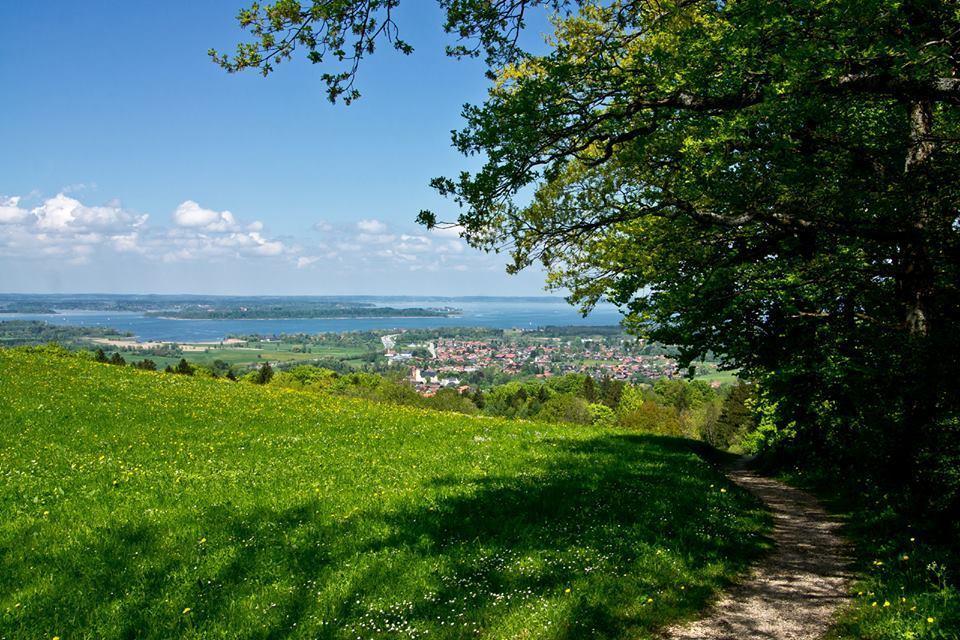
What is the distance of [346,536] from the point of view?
902 centimetres

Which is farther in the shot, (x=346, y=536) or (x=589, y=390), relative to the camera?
(x=589, y=390)

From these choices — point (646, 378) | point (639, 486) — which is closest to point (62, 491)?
point (639, 486)

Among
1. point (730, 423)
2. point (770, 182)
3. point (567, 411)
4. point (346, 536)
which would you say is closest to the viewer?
point (346, 536)

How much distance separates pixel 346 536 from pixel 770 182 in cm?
1193

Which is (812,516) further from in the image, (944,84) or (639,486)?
(944,84)

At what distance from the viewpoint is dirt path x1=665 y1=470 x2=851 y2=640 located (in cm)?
696

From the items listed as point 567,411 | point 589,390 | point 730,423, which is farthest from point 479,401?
point 730,423

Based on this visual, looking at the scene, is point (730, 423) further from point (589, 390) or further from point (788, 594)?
point (788, 594)

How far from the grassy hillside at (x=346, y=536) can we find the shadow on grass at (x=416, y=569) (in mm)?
33

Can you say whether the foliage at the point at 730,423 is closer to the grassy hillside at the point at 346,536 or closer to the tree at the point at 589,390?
the tree at the point at 589,390

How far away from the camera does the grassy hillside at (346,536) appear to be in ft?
22.1

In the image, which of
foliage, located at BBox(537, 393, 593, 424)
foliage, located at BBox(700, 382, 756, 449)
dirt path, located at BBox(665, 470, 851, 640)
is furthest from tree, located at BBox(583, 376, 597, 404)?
dirt path, located at BBox(665, 470, 851, 640)

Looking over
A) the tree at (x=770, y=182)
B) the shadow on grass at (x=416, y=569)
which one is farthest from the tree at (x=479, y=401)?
the shadow on grass at (x=416, y=569)

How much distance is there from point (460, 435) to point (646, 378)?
526ft
